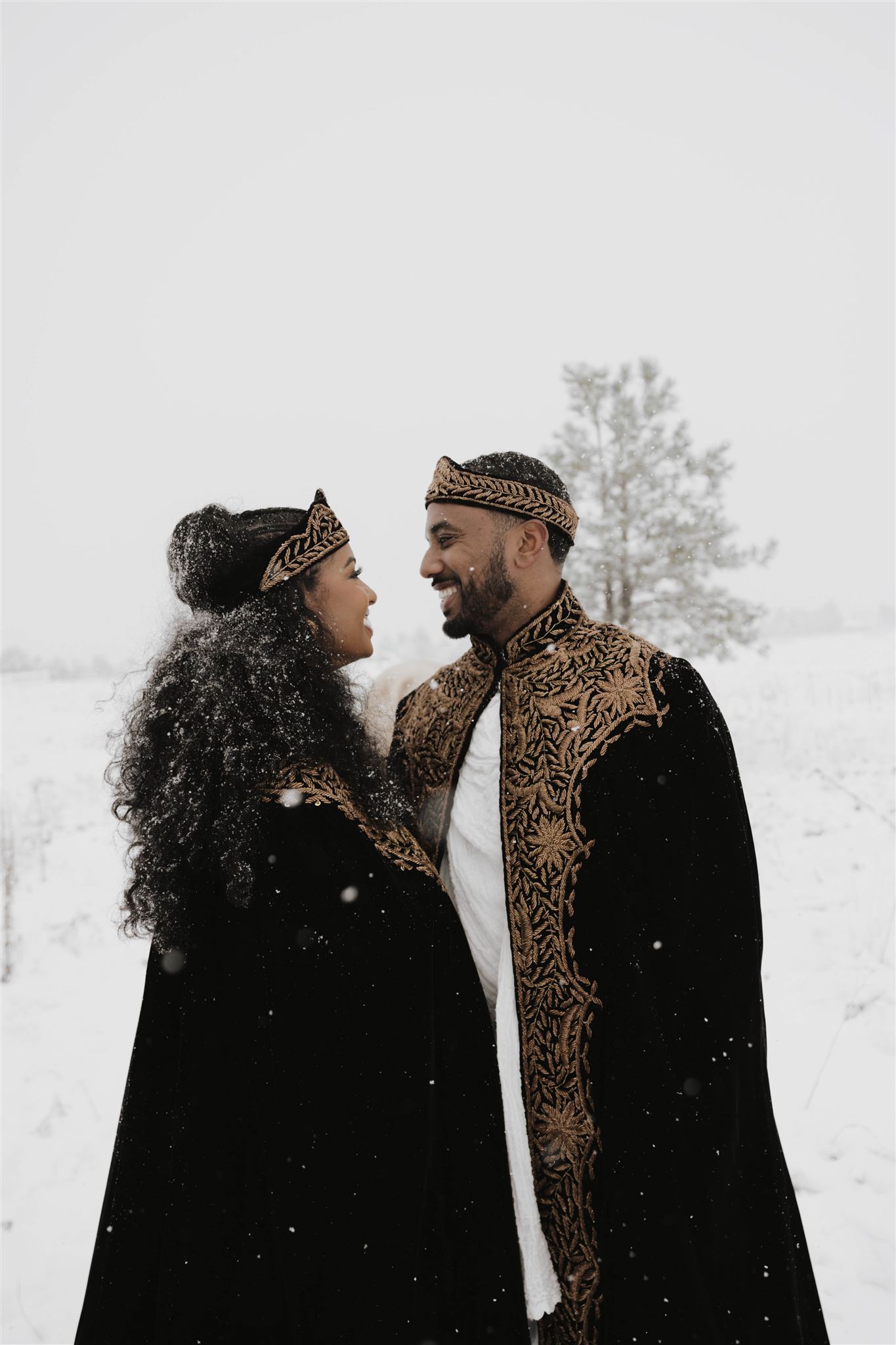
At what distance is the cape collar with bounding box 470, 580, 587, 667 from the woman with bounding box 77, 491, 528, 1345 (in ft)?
2.63

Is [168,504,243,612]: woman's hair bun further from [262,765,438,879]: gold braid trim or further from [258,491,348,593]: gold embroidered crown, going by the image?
[262,765,438,879]: gold braid trim

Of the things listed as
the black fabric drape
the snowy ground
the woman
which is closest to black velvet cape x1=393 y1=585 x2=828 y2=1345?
the black fabric drape

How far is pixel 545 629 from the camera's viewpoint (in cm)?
259

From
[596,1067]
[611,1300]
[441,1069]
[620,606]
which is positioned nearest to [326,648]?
[441,1069]

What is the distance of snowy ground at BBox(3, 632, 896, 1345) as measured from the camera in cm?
337

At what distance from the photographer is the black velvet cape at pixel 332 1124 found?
1772 mm

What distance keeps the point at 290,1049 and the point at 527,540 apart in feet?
5.64

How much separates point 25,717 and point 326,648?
15.6m

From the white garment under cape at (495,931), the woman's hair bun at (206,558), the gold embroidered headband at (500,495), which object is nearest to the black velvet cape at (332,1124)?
the white garment under cape at (495,931)

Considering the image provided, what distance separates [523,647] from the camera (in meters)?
2.61

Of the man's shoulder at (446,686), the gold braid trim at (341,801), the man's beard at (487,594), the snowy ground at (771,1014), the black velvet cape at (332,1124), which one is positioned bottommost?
the snowy ground at (771,1014)

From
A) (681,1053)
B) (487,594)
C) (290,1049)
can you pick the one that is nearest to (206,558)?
(487,594)

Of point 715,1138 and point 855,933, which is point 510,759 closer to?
point 715,1138

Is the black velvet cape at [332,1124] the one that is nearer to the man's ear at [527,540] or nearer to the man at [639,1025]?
the man at [639,1025]
